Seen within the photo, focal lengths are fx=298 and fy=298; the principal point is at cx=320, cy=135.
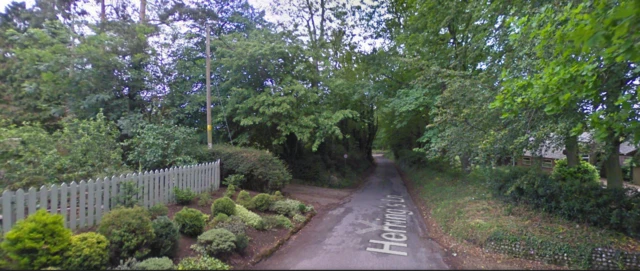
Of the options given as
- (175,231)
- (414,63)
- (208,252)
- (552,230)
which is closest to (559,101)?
(552,230)

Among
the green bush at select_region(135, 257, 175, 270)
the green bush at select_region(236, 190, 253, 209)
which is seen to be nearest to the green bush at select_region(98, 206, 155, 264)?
the green bush at select_region(135, 257, 175, 270)

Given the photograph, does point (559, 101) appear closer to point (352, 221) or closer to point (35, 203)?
point (352, 221)

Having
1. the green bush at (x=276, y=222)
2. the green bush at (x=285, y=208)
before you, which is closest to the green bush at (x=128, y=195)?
the green bush at (x=276, y=222)

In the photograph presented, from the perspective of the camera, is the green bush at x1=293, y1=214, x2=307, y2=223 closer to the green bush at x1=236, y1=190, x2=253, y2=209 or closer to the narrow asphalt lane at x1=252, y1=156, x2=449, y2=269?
the narrow asphalt lane at x1=252, y1=156, x2=449, y2=269

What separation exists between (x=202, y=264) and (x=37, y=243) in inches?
69.1

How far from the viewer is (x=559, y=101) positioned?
5039 mm

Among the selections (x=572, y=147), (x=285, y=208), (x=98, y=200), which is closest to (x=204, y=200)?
(x=285, y=208)

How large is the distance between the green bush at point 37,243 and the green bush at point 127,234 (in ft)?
1.53

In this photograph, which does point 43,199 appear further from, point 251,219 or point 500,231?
point 500,231

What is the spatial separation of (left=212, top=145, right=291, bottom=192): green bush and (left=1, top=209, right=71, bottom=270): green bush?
20.2ft

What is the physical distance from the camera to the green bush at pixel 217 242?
14.0 feet

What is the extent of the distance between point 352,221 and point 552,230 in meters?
4.00

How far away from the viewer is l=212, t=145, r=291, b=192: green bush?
953 centimetres

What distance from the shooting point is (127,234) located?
12.5 ft
